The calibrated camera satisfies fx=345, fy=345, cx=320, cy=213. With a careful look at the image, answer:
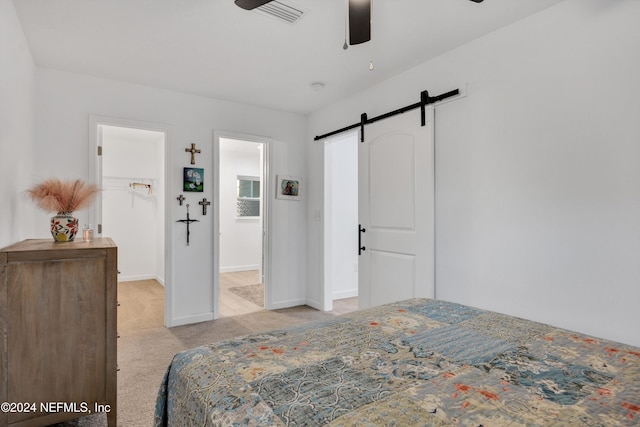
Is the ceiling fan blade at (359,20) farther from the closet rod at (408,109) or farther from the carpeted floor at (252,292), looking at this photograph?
the carpeted floor at (252,292)

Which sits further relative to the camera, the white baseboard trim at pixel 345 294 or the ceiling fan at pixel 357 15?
the white baseboard trim at pixel 345 294

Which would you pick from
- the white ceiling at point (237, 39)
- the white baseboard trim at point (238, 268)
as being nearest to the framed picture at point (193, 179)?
the white ceiling at point (237, 39)

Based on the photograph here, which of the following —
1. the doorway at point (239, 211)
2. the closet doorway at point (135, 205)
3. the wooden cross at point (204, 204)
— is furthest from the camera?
the doorway at point (239, 211)

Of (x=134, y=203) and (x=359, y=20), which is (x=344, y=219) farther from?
(x=134, y=203)

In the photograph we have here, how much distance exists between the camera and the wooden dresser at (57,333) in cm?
172

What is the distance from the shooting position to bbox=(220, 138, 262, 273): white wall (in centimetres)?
688

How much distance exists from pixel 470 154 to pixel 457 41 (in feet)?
2.83

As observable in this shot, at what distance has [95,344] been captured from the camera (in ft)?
6.22

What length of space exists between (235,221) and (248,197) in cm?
57

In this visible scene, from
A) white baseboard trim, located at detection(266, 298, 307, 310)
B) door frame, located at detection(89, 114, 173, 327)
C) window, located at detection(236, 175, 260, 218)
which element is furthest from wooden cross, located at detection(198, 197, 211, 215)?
window, located at detection(236, 175, 260, 218)

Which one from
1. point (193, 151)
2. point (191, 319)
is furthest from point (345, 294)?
point (193, 151)

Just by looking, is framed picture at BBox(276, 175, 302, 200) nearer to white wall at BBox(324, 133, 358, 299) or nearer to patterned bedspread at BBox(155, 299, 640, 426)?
white wall at BBox(324, 133, 358, 299)

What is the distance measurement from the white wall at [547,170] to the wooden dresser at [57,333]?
7.79ft

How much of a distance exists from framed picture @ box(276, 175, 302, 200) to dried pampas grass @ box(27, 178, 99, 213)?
231cm
